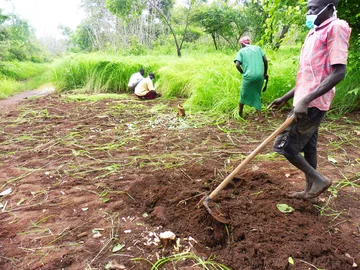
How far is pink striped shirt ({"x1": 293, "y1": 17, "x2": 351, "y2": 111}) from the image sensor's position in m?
1.51

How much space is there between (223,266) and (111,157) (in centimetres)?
212

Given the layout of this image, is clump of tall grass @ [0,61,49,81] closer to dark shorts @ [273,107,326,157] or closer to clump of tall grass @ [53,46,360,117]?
clump of tall grass @ [53,46,360,117]

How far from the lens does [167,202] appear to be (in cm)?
219

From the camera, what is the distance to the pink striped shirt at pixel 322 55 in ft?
4.96

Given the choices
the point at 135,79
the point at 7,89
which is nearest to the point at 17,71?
the point at 7,89

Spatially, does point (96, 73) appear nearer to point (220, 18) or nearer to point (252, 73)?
point (252, 73)

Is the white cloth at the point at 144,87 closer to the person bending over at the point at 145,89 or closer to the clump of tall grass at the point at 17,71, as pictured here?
the person bending over at the point at 145,89

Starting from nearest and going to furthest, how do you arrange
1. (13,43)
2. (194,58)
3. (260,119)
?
(260,119) < (194,58) < (13,43)

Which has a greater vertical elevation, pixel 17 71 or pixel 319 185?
pixel 319 185

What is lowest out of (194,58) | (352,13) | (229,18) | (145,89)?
(145,89)

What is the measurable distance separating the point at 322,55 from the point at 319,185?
933mm

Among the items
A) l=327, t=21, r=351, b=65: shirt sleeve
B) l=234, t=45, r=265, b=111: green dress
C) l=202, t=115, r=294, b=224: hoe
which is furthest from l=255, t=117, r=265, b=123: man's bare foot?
l=327, t=21, r=351, b=65: shirt sleeve

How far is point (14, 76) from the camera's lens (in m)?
12.1

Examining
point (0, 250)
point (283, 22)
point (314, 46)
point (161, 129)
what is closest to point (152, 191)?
point (0, 250)
